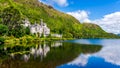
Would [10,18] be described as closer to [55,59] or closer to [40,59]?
[40,59]

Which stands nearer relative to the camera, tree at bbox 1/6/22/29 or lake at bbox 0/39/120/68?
lake at bbox 0/39/120/68

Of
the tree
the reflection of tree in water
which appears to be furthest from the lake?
the tree

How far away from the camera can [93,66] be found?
57312 millimetres

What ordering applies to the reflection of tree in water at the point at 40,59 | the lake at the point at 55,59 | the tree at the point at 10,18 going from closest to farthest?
the reflection of tree in water at the point at 40,59
the lake at the point at 55,59
the tree at the point at 10,18

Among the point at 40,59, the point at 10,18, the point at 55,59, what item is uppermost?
the point at 10,18

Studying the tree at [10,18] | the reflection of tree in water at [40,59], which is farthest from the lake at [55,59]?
the tree at [10,18]

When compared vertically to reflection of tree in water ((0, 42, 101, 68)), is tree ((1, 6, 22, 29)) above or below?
above

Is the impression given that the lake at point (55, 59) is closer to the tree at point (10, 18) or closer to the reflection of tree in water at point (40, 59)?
the reflection of tree in water at point (40, 59)

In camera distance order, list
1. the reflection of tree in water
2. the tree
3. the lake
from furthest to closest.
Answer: the tree → the lake → the reflection of tree in water

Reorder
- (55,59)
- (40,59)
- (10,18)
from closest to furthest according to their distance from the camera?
(40,59) → (55,59) → (10,18)

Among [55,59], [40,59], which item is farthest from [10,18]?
[55,59]

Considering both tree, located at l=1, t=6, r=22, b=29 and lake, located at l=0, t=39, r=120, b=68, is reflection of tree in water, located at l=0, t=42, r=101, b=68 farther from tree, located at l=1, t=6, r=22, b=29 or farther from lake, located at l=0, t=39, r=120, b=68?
tree, located at l=1, t=6, r=22, b=29

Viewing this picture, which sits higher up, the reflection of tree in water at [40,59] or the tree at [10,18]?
the tree at [10,18]

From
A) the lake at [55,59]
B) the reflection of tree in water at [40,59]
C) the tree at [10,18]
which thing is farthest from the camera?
the tree at [10,18]
